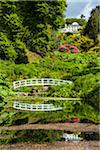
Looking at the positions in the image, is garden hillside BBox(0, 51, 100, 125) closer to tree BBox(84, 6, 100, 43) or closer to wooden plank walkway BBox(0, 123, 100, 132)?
wooden plank walkway BBox(0, 123, 100, 132)

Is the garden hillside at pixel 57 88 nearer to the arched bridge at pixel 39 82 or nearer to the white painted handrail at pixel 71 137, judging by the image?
the arched bridge at pixel 39 82

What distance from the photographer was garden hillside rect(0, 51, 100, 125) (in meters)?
24.6

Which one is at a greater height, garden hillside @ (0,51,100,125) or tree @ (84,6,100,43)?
tree @ (84,6,100,43)

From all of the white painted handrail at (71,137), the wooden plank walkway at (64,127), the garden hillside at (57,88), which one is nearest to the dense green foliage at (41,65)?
the garden hillside at (57,88)

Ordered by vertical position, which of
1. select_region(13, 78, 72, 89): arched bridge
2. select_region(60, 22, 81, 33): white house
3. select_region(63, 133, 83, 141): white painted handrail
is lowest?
select_region(63, 133, 83, 141): white painted handrail

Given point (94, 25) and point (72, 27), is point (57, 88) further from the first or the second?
point (72, 27)

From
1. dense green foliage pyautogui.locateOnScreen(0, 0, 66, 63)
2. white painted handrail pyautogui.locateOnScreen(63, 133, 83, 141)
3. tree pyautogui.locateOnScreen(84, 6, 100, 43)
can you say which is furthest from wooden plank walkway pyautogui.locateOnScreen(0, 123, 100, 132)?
tree pyautogui.locateOnScreen(84, 6, 100, 43)

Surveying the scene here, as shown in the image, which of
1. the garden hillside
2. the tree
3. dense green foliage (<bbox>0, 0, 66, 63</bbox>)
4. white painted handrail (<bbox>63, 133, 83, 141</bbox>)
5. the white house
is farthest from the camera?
the white house

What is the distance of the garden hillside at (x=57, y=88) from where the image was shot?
24.6 m

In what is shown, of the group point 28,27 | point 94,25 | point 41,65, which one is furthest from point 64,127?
point 94,25

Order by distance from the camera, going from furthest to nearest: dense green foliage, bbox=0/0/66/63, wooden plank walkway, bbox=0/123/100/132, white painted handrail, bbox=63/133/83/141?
dense green foliage, bbox=0/0/66/63
wooden plank walkway, bbox=0/123/100/132
white painted handrail, bbox=63/133/83/141

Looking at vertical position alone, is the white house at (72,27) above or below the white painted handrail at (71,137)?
above

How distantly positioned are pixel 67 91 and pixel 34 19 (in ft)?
51.9

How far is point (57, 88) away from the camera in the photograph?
3384 centimetres
